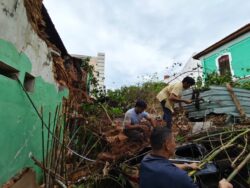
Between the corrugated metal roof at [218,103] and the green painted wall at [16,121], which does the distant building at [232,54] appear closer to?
the corrugated metal roof at [218,103]

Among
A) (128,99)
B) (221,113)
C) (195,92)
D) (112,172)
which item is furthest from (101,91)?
(112,172)

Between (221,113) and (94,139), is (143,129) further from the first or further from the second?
(221,113)

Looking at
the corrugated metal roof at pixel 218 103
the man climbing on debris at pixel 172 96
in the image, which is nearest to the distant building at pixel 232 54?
the corrugated metal roof at pixel 218 103

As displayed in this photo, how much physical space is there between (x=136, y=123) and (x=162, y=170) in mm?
3703

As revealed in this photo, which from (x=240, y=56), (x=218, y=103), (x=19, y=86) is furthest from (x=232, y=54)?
(x=19, y=86)

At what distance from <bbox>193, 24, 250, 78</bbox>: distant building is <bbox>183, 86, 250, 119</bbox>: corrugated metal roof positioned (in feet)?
15.6

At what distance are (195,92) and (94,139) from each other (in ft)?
10.2

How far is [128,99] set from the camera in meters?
11.5

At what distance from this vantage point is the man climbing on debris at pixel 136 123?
17.3ft

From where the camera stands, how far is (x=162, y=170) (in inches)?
74.9

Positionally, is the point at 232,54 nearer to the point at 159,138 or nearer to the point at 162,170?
the point at 159,138

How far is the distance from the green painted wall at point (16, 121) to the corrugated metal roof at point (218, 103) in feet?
13.9

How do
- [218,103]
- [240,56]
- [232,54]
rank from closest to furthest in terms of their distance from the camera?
[218,103]
[240,56]
[232,54]

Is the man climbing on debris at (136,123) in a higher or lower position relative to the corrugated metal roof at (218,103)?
lower
